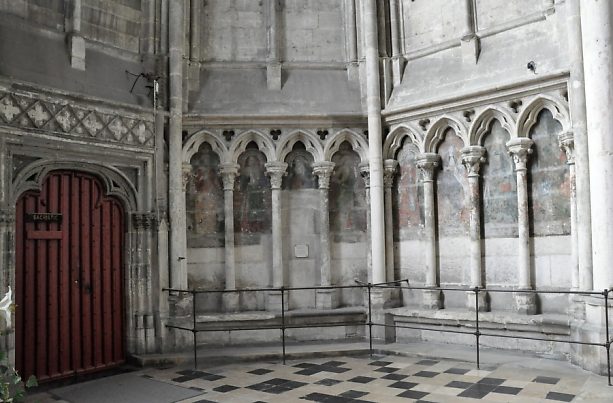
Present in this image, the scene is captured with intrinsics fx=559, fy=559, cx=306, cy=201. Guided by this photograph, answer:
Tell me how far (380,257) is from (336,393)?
2.84 meters

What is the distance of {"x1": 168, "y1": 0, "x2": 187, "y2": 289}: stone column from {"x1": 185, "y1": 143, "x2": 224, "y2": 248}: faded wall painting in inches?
10.4

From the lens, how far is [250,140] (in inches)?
330

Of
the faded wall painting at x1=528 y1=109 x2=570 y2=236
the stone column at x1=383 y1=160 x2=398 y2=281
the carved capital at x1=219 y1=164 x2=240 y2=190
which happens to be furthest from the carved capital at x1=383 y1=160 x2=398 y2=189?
the carved capital at x1=219 y1=164 x2=240 y2=190

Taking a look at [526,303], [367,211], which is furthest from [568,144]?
[367,211]

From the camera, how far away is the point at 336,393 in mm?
5617

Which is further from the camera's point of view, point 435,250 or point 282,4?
point 282,4

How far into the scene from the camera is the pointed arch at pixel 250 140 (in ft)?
27.1

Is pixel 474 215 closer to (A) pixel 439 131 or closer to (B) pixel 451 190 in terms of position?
Result: (B) pixel 451 190

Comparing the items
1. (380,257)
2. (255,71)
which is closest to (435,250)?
(380,257)

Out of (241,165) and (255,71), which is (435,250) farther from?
(255,71)

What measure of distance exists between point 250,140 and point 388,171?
212 cm

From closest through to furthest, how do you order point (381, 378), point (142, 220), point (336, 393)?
point (336, 393) < point (381, 378) < point (142, 220)

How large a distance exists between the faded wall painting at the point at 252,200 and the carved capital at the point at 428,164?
227cm

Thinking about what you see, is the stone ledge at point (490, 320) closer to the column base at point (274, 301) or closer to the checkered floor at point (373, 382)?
the checkered floor at point (373, 382)
